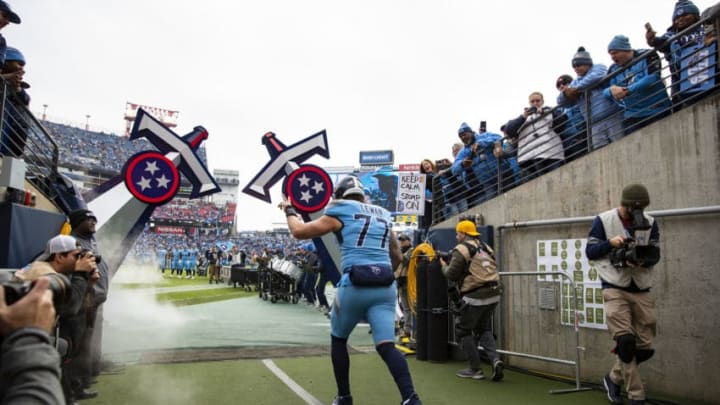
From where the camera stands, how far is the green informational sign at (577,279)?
623cm

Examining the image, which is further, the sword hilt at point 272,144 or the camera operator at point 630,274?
the sword hilt at point 272,144

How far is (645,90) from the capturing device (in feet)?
20.1

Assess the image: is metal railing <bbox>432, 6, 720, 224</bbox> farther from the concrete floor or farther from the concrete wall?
the concrete floor

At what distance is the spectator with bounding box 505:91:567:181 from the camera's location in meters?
7.65

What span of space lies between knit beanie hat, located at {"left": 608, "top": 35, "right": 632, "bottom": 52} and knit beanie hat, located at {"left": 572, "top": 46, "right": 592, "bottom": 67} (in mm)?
746

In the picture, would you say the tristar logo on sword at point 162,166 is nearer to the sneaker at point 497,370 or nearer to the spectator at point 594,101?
the sneaker at point 497,370

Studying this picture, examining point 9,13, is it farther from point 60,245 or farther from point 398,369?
point 398,369

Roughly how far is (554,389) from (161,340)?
22.5ft

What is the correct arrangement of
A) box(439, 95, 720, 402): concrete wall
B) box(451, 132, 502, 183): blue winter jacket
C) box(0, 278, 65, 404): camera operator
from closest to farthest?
box(0, 278, 65, 404): camera operator < box(439, 95, 720, 402): concrete wall < box(451, 132, 502, 183): blue winter jacket

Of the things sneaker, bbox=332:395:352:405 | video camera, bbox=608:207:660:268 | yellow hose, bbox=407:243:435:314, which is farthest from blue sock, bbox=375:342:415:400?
yellow hose, bbox=407:243:435:314

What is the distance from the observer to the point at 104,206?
8.05 meters

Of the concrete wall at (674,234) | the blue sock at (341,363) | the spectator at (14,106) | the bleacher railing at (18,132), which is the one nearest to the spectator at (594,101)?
the concrete wall at (674,234)

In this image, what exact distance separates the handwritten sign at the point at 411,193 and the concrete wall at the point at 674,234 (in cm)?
360

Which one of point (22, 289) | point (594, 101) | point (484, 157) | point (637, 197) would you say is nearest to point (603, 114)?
point (594, 101)
